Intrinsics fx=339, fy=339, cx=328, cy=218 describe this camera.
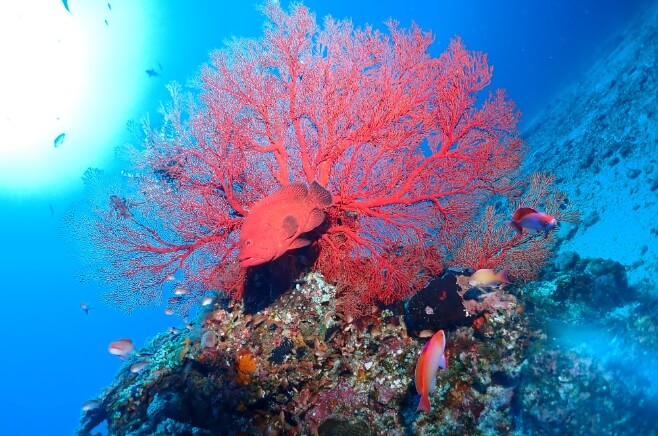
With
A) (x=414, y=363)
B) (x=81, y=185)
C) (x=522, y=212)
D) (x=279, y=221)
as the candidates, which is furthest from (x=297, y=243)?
(x=81, y=185)

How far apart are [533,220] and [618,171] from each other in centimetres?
615

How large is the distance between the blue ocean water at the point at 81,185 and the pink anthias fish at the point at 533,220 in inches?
2031

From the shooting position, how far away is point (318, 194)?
336 centimetres

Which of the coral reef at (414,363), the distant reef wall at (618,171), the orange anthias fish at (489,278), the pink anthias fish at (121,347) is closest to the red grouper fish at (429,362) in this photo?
the coral reef at (414,363)

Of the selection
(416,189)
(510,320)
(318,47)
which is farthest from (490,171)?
(318,47)

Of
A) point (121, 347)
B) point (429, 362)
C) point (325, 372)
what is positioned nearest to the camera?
point (429, 362)

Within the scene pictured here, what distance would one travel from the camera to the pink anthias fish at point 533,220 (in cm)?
356

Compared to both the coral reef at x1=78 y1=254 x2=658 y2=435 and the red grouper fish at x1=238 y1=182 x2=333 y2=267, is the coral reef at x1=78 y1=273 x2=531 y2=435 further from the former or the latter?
the red grouper fish at x1=238 y1=182 x2=333 y2=267

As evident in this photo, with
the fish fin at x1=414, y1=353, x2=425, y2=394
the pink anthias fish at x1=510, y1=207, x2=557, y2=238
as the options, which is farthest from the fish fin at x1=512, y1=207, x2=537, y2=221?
the fish fin at x1=414, y1=353, x2=425, y2=394

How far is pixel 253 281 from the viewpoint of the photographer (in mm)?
5043

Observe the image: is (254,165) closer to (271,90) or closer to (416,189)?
(271,90)

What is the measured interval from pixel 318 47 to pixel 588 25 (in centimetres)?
5779

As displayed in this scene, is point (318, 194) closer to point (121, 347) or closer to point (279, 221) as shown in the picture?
point (279, 221)

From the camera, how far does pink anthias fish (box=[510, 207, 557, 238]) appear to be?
356 centimetres
